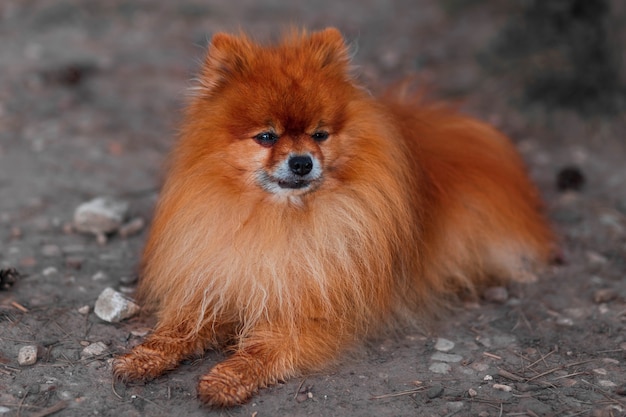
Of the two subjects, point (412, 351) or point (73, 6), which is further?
point (73, 6)

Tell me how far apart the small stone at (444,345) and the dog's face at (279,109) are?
3.54 feet

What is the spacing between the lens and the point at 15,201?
17.8ft

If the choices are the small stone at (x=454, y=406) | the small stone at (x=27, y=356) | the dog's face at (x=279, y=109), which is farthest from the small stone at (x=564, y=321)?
the small stone at (x=27, y=356)

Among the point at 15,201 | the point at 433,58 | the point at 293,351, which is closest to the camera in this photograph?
the point at 293,351

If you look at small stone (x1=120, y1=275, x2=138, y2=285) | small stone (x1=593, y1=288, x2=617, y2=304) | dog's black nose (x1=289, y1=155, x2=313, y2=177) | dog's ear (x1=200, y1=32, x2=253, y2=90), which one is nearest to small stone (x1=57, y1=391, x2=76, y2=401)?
small stone (x1=120, y1=275, x2=138, y2=285)

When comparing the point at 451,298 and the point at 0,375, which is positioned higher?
the point at 451,298

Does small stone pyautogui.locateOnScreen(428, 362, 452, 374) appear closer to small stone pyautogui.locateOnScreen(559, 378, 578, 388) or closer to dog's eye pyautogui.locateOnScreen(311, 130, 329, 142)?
small stone pyautogui.locateOnScreen(559, 378, 578, 388)

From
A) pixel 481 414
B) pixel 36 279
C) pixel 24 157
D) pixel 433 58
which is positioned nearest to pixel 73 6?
pixel 24 157

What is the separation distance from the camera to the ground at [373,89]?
3562 mm

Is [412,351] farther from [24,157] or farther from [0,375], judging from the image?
[24,157]

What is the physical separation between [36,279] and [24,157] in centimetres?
190

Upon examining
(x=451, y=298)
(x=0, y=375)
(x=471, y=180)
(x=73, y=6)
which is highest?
(x=73, y=6)

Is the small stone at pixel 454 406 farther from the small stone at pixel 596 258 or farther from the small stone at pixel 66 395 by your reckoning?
the small stone at pixel 596 258

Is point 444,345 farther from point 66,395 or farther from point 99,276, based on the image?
point 99,276
